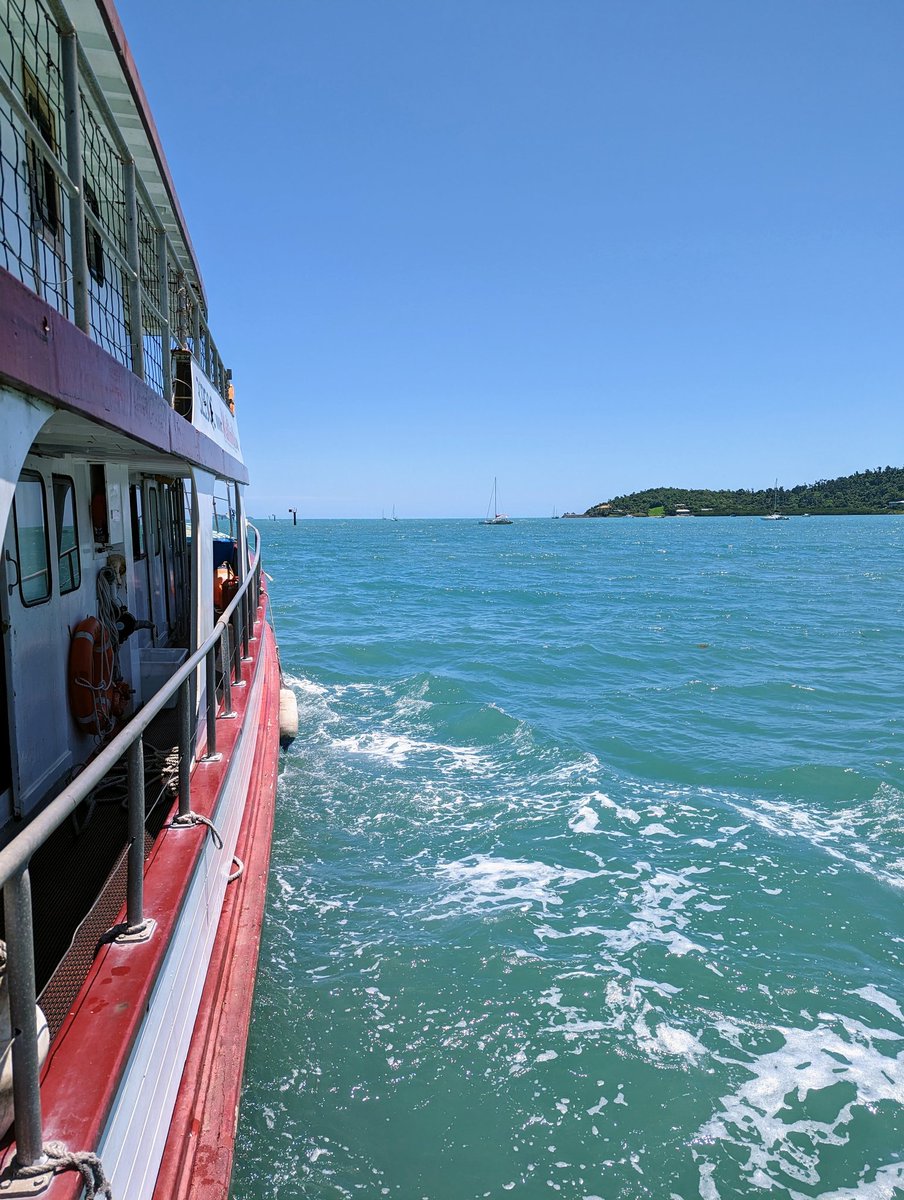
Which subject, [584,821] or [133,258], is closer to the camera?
[133,258]

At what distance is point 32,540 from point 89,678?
1198 millimetres

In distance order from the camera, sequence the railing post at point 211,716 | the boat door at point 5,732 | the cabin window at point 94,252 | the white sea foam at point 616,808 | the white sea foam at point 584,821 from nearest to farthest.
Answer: the boat door at point 5,732, the railing post at point 211,716, the cabin window at point 94,252, the white sea foam at point 584,821, the white sea foam at point 616,808

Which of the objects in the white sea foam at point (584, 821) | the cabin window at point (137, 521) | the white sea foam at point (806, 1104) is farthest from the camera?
the cabin window at point (137, 521)

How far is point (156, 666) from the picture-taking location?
7418 mm

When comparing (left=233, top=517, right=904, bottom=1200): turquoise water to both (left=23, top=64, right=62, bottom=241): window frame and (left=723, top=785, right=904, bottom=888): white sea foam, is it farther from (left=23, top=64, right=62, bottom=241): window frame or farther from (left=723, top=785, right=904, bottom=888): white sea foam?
(left=23, top=64, right=62, bottom=241): window frame

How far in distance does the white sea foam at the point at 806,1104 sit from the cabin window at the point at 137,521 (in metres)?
7.89

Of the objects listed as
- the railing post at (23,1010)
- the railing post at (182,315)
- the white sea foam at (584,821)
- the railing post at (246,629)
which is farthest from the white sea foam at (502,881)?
the railing post at (182,315)

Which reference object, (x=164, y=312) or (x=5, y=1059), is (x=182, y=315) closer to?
(x=164, y=312)

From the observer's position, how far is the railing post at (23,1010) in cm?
151

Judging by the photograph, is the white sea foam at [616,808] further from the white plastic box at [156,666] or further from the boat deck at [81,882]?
the boat deck at [81,882]

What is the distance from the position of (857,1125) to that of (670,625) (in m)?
21.0

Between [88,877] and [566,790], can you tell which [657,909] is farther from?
[88,877]

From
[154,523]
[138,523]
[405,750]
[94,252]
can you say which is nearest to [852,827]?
[405,750]

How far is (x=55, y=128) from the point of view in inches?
215
